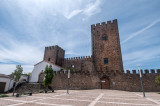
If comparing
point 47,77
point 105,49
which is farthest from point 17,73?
point 105,49

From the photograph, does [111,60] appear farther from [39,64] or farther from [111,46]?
[39,64]

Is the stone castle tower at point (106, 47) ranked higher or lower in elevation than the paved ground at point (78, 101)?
higher

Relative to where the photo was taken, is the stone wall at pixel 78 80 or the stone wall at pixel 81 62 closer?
the stone wall at pixel 78 80

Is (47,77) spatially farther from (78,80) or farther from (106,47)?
(106,47)

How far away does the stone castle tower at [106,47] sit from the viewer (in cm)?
2235

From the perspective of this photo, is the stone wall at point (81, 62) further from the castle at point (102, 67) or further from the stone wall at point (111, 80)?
the stone wall at point (111, 80)

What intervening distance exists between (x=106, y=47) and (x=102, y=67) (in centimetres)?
527

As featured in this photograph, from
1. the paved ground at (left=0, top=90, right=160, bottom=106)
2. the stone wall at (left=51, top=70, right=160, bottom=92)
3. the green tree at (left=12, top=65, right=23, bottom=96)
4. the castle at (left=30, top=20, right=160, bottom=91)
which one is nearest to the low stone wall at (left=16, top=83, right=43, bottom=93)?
the castle at (left=30, top=20, right=160, bottom=91)

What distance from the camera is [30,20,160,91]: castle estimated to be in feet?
54.1

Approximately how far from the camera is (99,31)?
25516 mm

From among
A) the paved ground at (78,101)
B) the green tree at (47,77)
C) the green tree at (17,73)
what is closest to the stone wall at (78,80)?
the green tree at (47,77)

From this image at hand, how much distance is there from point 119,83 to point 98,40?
1215 cm

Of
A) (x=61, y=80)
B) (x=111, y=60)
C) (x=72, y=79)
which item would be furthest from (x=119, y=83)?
(x=61, y=80)

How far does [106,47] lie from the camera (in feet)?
78.2
